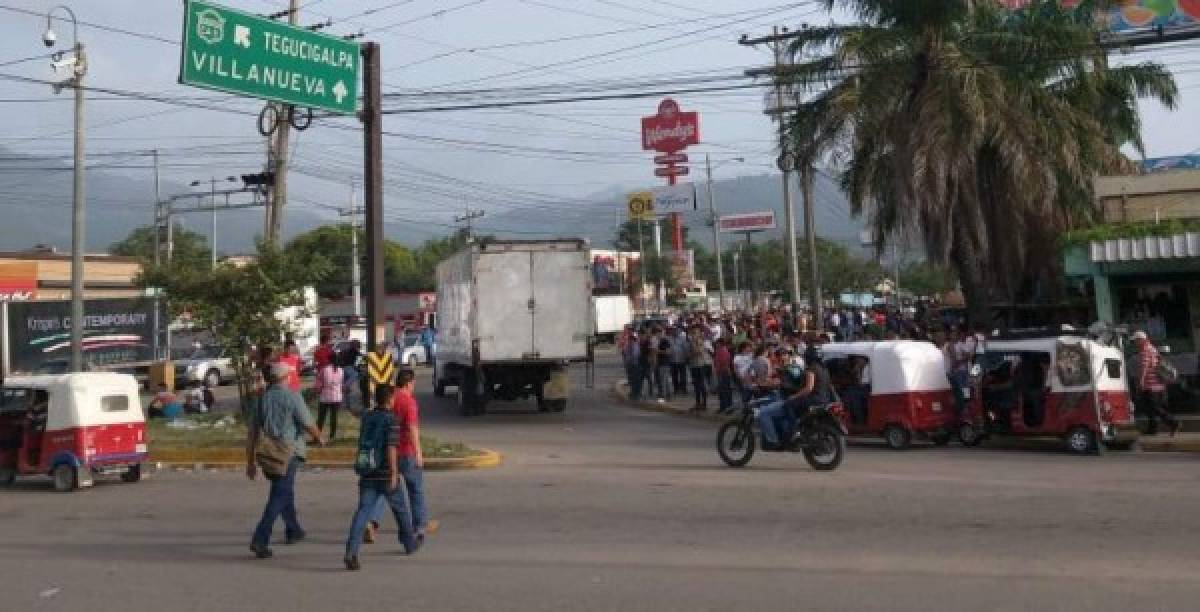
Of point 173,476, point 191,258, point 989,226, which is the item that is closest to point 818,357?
point 989,226

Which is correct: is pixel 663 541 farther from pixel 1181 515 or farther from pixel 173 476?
pixel 173 476

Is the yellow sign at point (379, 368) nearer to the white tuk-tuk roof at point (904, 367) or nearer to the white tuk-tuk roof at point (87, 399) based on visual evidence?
the white tuk-tuk roof at point (87, 399)

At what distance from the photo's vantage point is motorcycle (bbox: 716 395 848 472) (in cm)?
1470

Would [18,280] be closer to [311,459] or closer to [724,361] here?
[724,361]

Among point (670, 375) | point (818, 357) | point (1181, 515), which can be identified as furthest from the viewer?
point (670, 375)

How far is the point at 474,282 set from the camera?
23625 millimetres

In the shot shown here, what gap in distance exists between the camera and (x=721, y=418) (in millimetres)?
23047

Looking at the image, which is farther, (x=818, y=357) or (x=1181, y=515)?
(x=818, y=357)

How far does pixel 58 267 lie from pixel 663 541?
52667 mm

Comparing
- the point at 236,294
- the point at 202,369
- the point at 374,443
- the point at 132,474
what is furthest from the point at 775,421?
the point at 202,369

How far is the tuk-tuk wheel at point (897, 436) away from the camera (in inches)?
682

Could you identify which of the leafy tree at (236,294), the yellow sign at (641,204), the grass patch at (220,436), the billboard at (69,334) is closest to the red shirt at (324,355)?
the leafy tree at (236,294)

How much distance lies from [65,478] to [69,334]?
2902cm

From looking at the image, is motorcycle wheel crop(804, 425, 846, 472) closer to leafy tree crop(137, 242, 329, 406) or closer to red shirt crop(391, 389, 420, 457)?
red shirt crop(391, 389, 420, 457)
